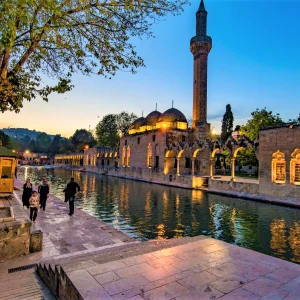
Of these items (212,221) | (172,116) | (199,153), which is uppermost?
(172,116)

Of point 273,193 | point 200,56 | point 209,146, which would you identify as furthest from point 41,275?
point 200,56

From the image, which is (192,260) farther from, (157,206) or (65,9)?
(157,206)

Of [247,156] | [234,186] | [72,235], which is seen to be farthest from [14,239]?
[247,156]

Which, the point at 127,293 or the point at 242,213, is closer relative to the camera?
the point at 127,293

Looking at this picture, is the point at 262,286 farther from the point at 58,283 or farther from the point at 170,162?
the point at 170,162

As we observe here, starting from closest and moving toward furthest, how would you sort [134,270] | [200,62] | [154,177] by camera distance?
[134,270] → [154,177] → [200,62]

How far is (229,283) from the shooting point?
3.57 m

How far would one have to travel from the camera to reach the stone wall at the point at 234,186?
62.5 feet

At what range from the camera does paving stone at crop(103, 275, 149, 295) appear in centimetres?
328

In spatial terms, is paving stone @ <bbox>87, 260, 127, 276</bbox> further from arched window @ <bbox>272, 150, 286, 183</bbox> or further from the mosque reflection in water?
arched window @ <bbox>272, 150, 286, 183</bbox>

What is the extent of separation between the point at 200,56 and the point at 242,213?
30.0 m

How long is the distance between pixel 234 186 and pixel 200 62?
936 inches

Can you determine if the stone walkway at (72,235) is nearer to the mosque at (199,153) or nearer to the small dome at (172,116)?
the mosque at (199,153)

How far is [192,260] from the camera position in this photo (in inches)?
176
